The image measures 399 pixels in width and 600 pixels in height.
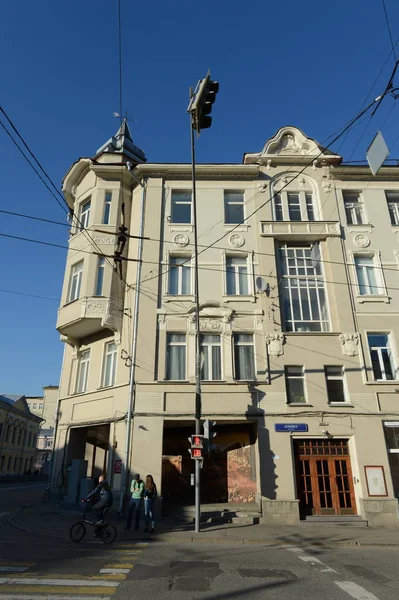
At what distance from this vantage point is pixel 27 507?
18.4 meters

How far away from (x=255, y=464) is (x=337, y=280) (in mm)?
9080

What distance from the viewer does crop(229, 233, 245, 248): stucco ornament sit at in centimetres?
1980

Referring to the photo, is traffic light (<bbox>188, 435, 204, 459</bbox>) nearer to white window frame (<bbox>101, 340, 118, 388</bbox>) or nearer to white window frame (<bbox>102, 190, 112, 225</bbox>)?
white window frame (<bbox>101, 340, 118, 388</bbox>)

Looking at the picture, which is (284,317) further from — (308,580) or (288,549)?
(308,580)

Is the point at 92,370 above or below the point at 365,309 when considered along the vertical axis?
below

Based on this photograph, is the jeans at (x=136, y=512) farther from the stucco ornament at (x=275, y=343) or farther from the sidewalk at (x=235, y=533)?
the stucco ornament at (x=275, y=343)

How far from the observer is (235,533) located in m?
12.9

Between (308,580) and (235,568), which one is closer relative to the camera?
(308,580)

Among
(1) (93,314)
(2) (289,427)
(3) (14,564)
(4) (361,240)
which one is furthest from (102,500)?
(4) (361,240)

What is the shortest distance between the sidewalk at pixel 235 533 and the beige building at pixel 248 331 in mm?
1476

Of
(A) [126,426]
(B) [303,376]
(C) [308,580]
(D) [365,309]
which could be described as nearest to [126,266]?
(A) [126,426]

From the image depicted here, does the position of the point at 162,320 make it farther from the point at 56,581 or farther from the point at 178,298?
the point at 56,581

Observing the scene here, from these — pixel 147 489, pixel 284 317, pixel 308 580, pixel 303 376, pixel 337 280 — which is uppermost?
pixel 337 280

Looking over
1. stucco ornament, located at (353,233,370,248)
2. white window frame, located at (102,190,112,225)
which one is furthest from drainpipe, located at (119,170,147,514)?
stucco ornament, located at (353,233,370,248)
